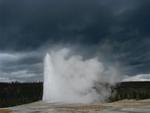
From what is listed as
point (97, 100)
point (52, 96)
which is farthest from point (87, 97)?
point (52, 96)

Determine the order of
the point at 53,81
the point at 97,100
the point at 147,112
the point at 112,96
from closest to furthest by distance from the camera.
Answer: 1. the point at 147,112
2. the point at 97,100
3. the point at 53,81
4. the point at 112,96

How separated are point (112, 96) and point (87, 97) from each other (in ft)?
78.4

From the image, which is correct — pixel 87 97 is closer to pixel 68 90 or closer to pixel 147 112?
pixel 68 90

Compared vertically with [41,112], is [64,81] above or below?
above

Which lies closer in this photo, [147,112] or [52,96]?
[147,112]

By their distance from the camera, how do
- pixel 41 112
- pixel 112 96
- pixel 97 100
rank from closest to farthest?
pixel 41 112 → pixel 97 100 → pixel 112 96

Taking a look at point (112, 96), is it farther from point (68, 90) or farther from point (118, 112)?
point (118, 112)

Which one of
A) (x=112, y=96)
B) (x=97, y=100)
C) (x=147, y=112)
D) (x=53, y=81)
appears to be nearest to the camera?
(x=147, y=112)

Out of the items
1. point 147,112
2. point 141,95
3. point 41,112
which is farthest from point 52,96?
point 147,112

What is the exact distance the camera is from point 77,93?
138875 millimetres

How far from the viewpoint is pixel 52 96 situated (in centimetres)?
13712

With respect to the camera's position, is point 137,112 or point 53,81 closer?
point 137,112

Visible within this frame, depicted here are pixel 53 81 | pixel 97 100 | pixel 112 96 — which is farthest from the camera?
pixel 112 96

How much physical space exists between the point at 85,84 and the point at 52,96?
1486 centimetres
